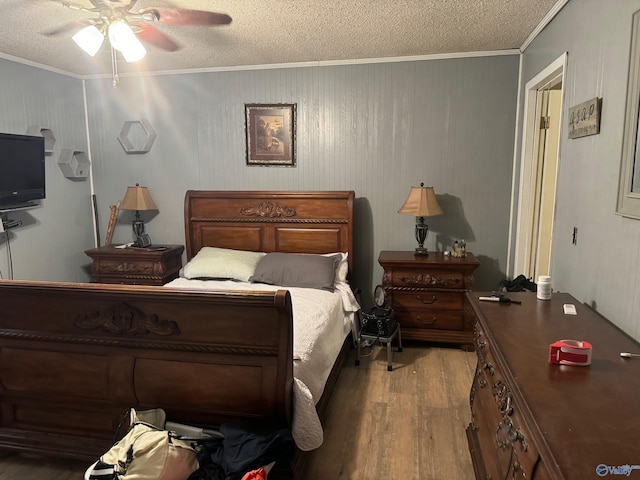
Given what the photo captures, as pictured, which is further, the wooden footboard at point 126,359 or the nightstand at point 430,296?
the nightstand at point 430,296

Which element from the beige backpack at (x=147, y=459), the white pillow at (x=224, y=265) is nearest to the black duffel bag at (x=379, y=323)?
the white pillow at (x=224, y=265)

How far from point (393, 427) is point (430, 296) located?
49.4 inches

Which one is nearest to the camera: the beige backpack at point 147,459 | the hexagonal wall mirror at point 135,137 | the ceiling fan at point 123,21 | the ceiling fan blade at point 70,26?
the beige backpack at point 147,459

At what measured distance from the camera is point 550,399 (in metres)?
1.18

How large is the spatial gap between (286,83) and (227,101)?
573 mm

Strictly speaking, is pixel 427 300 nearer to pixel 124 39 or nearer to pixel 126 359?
pixel 126 359

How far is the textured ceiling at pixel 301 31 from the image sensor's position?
8.23ft

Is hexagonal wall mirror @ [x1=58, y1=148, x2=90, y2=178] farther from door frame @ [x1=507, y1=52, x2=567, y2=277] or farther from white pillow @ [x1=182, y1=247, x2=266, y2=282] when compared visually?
door frame @ [x1=507, y1=52, x2=567, y2=277]

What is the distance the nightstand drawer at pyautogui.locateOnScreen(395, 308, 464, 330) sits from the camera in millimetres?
3518

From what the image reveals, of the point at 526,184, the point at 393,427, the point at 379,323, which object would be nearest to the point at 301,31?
the point at 526,184

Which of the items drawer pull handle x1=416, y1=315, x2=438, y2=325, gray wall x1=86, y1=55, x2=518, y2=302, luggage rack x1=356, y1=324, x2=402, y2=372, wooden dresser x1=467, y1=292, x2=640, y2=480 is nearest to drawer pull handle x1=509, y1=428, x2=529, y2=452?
wooden dresser x1=467, y1=292, x2=640, y2=480

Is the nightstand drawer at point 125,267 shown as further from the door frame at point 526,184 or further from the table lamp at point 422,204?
the door frame at point 526,184

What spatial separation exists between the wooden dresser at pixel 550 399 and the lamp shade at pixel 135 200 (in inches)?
121

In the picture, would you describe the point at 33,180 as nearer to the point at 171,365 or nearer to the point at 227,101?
the point at 227,101
